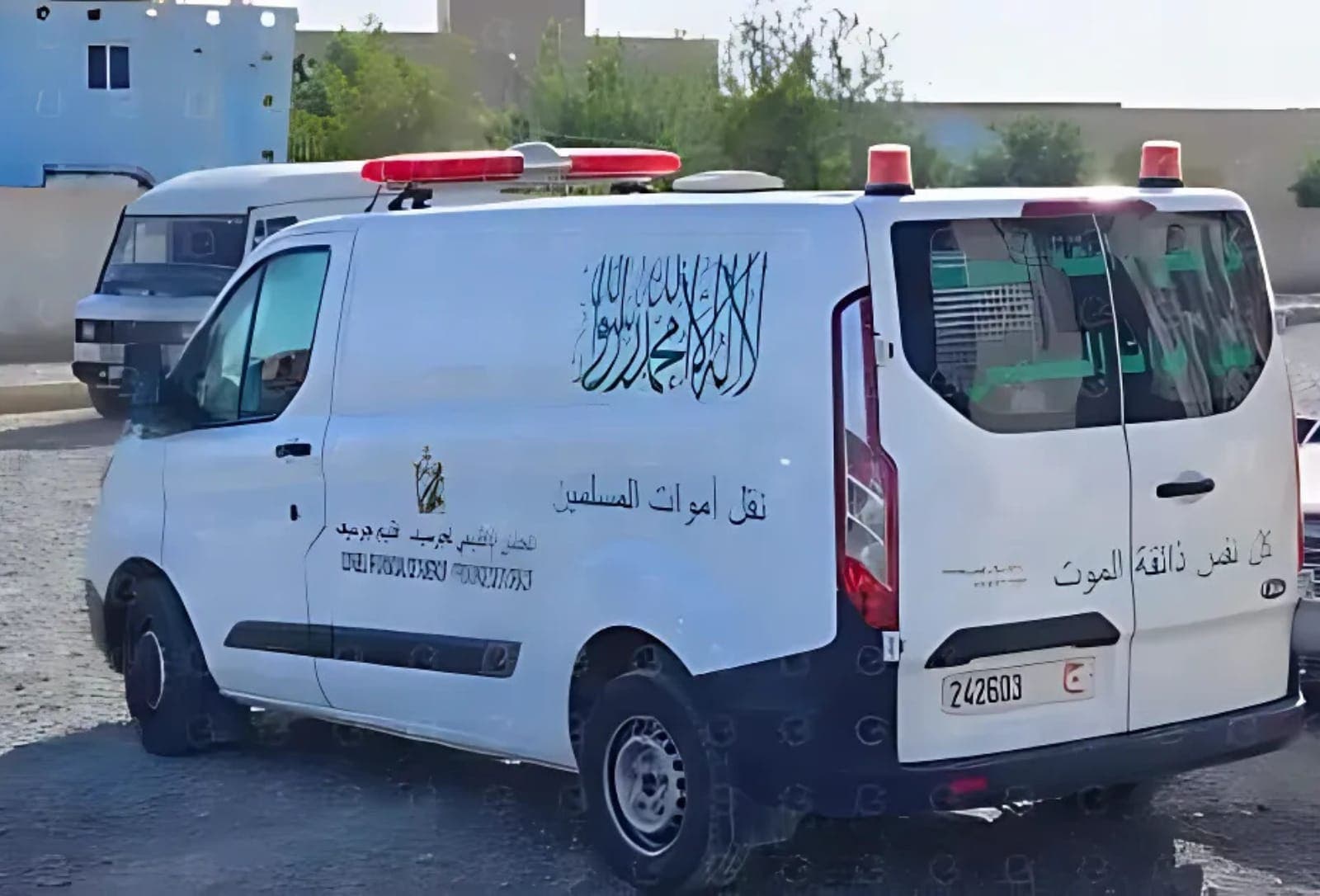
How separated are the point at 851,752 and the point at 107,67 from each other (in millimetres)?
38162

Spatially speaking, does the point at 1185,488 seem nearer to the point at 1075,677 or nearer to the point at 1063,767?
the point at 1075,677

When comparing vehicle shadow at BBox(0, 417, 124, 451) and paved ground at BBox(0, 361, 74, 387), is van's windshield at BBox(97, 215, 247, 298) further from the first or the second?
paved ground at BBox(0, 361, 74, 387)

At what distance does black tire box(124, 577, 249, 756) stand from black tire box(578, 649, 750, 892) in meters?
2.25

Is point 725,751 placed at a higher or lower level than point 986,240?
lower

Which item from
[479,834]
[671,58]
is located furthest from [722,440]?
[671,58]

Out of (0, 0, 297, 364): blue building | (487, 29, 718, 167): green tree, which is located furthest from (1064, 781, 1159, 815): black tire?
(0, 0, 297, 364): blue building

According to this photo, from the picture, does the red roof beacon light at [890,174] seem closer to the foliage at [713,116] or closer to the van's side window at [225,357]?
the van's side window at [225,357]

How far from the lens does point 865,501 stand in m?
5.45

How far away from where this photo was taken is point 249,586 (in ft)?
25.0

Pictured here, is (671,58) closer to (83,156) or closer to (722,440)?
(83,156)

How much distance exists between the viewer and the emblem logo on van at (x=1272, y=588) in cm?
617

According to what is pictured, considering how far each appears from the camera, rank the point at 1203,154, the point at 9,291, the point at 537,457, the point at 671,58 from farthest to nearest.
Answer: the point at 671,58 → the point at 1203,154 → the point at 9,291 → the point at 537,457

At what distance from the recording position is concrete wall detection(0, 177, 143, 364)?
33.9m

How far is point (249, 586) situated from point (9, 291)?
28.0 metres
